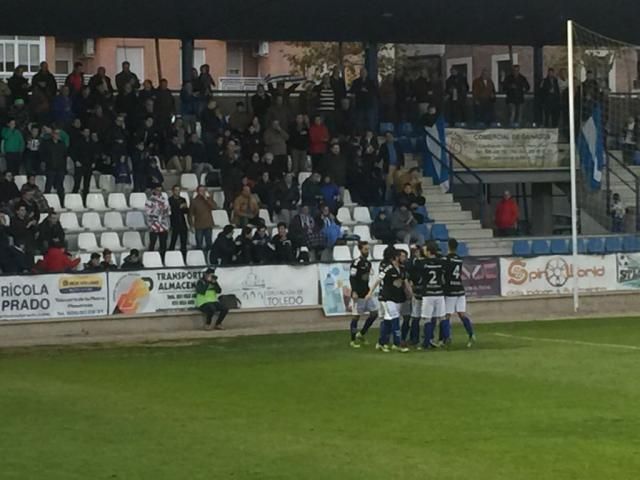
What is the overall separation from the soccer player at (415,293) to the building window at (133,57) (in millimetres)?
44480

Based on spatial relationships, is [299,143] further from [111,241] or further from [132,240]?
[111,241]

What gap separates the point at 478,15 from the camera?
131ft

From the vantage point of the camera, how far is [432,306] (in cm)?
2547

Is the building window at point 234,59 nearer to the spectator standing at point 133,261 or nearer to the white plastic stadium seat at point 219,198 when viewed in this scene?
the white plastic stadium seat at point 219,198

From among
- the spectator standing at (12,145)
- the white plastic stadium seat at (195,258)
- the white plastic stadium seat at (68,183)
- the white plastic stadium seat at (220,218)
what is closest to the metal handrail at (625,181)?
the white plastic stadium seat at (220,218)

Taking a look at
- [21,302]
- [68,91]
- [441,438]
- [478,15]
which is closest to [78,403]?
[441,438]

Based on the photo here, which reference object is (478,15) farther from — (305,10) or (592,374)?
(592,374)

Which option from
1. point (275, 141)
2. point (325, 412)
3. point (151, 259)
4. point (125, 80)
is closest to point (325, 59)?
point (275, 141)

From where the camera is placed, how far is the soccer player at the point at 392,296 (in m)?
25.4

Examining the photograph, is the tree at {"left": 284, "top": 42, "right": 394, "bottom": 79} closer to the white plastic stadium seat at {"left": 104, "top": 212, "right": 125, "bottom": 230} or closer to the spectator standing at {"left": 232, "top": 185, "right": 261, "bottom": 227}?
the spectator standing at {"left": 232, "top": 185, "right": 261, "bottom": 227}

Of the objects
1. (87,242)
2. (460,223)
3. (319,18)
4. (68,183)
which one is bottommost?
(87,242)

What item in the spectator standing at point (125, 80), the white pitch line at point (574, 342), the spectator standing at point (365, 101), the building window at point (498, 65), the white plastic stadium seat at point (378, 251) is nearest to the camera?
the white pitch line at point (574, 342)

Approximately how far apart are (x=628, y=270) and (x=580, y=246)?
1472 millimetres

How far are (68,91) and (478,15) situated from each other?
11.7 metres
